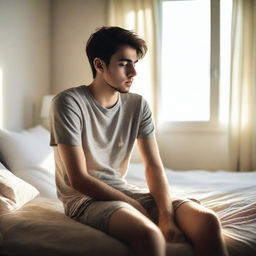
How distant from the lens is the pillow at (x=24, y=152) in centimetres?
213

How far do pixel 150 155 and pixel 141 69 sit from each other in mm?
2172

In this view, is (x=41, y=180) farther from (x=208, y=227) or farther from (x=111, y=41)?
(x=208, y=227)

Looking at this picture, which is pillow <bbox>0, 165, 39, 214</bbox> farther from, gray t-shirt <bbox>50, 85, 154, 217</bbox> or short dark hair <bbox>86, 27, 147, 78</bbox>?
short dark hair <bbox>86, 27, 147, 78</bbox>

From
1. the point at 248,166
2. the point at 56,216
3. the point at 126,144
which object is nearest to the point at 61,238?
the point at 56,216

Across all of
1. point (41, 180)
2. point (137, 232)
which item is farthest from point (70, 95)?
point (41, 180)

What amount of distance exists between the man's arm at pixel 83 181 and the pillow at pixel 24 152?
875 mm

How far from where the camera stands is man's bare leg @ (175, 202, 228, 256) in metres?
1.13

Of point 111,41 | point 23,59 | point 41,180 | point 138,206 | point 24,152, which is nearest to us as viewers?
point 138,206

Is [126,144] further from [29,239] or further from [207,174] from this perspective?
[207,174]

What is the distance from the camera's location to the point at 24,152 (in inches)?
86.3

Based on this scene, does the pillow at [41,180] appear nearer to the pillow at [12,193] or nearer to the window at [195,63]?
the pillow at [12,193]

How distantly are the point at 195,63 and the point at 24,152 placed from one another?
2.08 m

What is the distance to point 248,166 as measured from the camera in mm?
3402

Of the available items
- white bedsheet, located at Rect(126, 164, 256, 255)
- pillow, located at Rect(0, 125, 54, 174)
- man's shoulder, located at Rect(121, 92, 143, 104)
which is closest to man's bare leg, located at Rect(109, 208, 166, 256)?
white bedsheet, located at Rect(126, 164, 256, 255)
